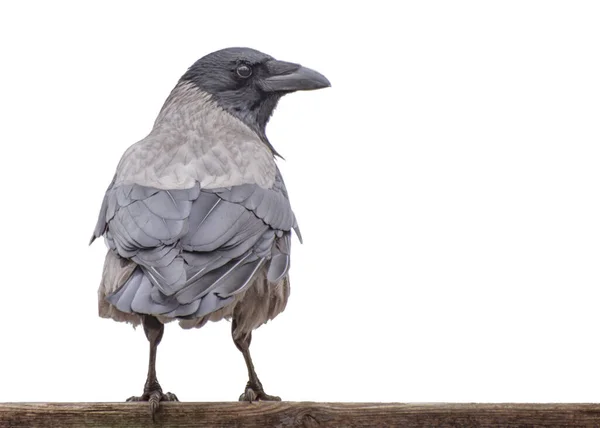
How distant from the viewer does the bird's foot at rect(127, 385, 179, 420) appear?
3533 mm

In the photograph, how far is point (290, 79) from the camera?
525 cm

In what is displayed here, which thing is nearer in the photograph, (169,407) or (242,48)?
(169,407)

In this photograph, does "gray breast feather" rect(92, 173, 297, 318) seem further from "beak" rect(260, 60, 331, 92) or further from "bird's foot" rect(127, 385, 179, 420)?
"beak" rect(260, 60, 331, 92)

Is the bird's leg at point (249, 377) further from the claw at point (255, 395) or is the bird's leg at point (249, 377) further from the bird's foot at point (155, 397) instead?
the bird's foot at point (155, 397)

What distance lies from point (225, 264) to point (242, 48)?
1.76 meters

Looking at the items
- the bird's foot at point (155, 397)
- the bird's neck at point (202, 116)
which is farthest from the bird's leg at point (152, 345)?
the bird's neck at point (202, 116)

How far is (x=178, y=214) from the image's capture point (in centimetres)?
408

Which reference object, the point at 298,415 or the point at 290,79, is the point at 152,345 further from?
the point at 290,79

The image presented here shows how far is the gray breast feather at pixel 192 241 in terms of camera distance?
3748 millimetres

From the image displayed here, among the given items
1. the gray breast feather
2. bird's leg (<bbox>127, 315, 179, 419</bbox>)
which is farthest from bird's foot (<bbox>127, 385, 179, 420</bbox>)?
the gray breast feather

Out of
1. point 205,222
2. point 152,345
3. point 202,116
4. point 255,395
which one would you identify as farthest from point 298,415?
point 202,116

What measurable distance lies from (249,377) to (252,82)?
1705mm

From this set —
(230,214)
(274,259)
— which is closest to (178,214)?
(230,214)

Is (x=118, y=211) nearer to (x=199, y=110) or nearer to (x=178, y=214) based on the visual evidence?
(x=178, y=214)
